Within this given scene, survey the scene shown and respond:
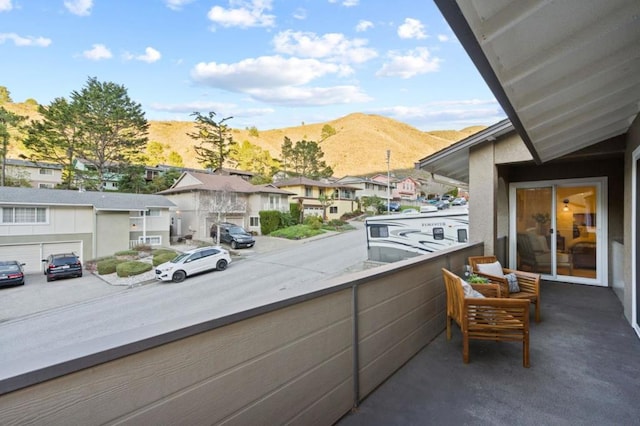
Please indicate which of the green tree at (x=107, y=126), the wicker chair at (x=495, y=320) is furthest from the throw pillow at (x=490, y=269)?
the green tree at (x=107, y=126)

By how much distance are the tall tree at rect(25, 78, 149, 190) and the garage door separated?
39.8 feet

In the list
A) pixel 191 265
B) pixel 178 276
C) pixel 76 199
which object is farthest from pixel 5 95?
pixel 191 265

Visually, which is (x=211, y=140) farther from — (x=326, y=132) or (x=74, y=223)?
(x=326, y=132)

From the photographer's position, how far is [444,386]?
2406 millimetres

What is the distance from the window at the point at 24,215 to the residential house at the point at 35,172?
14.4 metres

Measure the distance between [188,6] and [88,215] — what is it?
66.2ft

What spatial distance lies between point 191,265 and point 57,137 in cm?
2157

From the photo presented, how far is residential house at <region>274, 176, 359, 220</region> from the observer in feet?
102

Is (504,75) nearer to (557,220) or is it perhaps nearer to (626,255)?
(626,255)

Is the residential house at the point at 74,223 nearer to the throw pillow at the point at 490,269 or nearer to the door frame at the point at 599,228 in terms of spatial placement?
the throw pillow at the point at 490,269

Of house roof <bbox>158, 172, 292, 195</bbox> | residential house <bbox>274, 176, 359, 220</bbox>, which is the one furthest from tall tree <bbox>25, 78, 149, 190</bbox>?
residential house <bbox>274, 176, 359, 220</bbox>

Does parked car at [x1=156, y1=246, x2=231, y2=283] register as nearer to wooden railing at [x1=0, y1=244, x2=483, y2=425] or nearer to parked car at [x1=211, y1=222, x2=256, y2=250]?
parked car at [x1=211, y1=222, x2=256, y2=250]

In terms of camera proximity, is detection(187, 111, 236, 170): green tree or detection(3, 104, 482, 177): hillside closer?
detection(187, 111, 236, 170): green tree

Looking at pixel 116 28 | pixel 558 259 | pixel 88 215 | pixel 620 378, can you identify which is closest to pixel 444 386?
pixel 620 378
